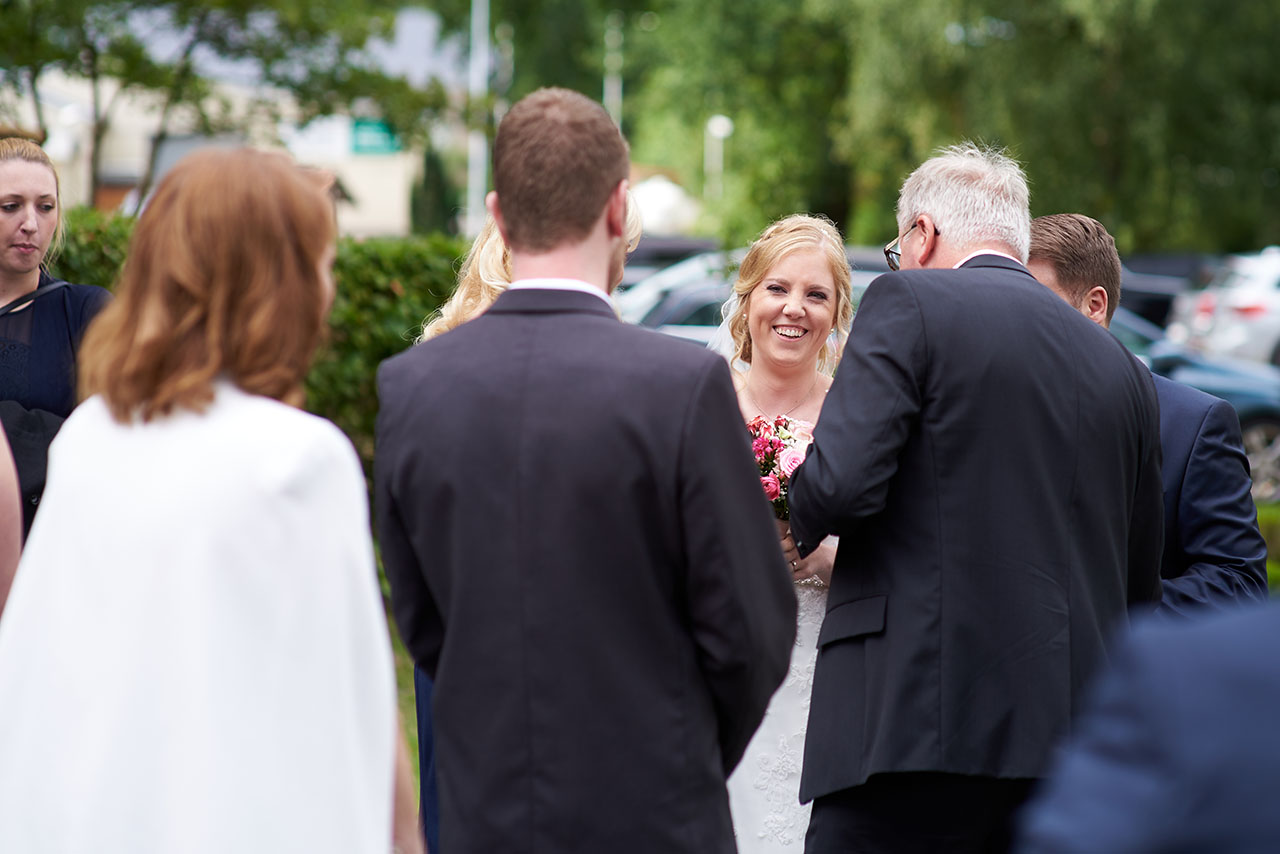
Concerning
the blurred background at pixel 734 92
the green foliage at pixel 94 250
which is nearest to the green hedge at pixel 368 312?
the green foliage at pixel 94 250

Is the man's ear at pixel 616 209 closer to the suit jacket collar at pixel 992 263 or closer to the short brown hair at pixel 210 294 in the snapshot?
the short brown hair at pixel 210 294

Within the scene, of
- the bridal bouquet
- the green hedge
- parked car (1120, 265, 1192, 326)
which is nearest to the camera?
the bridal bouquet

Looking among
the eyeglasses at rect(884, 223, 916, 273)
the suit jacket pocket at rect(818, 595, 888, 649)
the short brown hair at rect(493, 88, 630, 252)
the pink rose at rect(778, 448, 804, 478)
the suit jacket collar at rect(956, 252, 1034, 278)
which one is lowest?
the suit jacket pocket at rect(818, 595, 888, 649)

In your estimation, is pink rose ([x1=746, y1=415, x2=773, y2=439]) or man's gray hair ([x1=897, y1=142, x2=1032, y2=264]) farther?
pink rose ([x1=746, y1=415, x2=773, y2=439])

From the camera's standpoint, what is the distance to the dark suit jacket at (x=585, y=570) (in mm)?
2332

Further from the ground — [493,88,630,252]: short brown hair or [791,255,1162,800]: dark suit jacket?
[493,88,630,252]: short brown hair

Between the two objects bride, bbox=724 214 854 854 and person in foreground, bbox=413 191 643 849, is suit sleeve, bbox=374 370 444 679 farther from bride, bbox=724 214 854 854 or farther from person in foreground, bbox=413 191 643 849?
bride, bbox=724 214 854 854

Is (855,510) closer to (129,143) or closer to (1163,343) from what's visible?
(1163,343)

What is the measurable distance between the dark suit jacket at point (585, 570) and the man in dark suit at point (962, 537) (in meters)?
0.75

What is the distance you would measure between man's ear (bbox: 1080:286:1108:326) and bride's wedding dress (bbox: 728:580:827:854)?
115 cm

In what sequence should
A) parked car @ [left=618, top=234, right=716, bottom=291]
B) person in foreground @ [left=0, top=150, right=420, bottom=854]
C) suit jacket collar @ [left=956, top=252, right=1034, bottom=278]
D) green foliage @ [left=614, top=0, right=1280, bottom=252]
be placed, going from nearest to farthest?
person in foreground @ [left=0, top=150, right=420, bottom=854] → suit jacket collar @ [left=956, top=252, right=1034, bottom=278] → parked car @ [left=618, top=234, right=716, bottom=291] → green foliage @ [left=614, top=0, right=1280, bottom=252]

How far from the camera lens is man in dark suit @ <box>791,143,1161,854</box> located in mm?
3023

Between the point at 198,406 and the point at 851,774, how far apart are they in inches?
70.4

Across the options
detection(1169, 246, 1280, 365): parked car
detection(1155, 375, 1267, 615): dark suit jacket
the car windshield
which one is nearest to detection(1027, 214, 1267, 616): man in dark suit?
detection(1155, 375, 1267, 615): dark suit jacket
